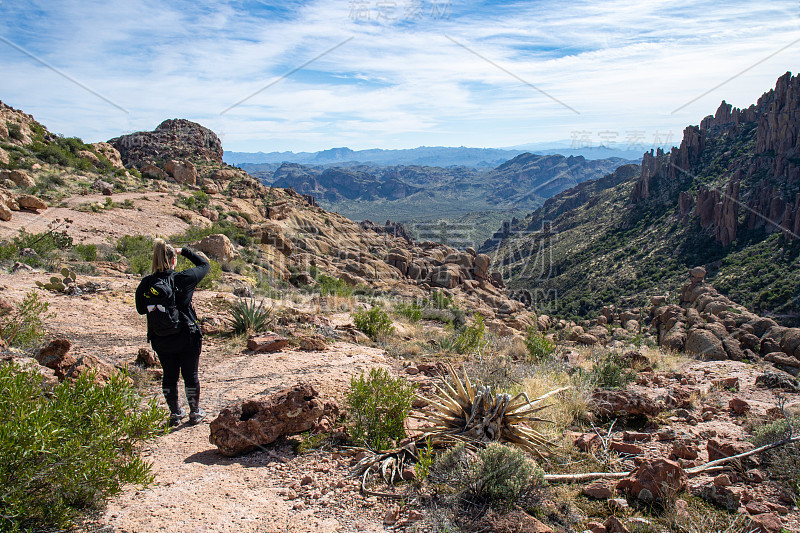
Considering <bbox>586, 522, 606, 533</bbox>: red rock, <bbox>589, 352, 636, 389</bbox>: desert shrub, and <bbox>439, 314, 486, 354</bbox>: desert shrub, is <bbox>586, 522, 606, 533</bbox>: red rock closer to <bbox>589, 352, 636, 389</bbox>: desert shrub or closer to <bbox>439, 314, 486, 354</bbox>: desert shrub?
<bbox>589, 352, 636, 389</bbox>: desert shrub

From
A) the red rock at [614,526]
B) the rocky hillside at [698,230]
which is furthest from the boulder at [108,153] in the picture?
the rocky hillside at [698,230]

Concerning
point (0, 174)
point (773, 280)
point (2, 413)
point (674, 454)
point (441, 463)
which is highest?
point (0, 174)

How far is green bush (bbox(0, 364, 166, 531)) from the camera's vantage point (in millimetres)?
2301

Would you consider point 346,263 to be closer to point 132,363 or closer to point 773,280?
point 132,363

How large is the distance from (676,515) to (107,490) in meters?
3.52

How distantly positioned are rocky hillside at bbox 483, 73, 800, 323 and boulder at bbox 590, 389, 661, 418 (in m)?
29.3

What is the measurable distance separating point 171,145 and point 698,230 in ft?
165

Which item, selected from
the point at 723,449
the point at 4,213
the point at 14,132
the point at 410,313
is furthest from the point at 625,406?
the point at 14,132

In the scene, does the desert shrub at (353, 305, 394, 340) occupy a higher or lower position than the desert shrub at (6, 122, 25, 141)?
lower

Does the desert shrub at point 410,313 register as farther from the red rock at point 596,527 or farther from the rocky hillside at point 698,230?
the rocky hillside at point 698,230

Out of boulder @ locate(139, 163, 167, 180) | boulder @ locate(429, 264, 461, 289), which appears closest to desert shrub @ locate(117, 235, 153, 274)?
boulder @ locate(139, 163, 167, 180)

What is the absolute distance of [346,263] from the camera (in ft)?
90.1

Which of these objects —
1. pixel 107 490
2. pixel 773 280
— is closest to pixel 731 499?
pixel 107 490

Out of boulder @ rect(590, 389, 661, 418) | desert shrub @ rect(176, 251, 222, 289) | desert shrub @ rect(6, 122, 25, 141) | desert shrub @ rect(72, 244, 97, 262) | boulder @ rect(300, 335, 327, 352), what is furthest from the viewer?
desert shrub @ rect(6, 122, 25, 141)
